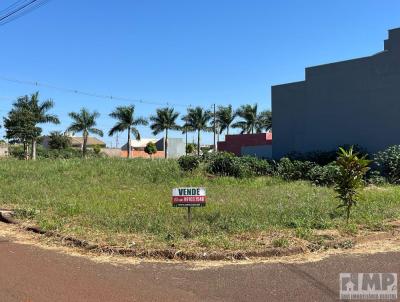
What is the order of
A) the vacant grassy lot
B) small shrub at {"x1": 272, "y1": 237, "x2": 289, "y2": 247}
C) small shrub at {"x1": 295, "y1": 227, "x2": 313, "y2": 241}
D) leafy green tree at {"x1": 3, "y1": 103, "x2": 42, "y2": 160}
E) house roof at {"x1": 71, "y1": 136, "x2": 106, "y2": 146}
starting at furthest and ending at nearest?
house roof at {"x1": 71, "y1": 136, "x2": 106, "y2": 146}
leafy green tree at {"x1": 3, "y1": 103, "x2": 42, "y2": 160}
the vacant grassy lot
small shrub at {"x1": 295, "y1": 227, "x2": 313, "y2": 241}
small shrub at {"x1": 272, "y1": 237, "x2": 289, "y2": 247}

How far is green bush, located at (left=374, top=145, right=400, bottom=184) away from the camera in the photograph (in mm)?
22609

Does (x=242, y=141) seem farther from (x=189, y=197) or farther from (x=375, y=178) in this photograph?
(x=189, y=197)

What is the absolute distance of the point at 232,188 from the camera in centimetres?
1959

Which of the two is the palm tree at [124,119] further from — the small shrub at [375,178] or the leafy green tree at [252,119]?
the small shrub at [375,178]

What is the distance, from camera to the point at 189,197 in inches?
389

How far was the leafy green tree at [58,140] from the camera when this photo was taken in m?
79.8

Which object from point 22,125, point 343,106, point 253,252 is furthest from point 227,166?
point 22,125

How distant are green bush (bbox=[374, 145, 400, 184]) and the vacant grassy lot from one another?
188 inches

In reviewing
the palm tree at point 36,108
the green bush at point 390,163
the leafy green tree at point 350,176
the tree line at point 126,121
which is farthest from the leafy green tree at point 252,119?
the leafy green tree at point 350,176

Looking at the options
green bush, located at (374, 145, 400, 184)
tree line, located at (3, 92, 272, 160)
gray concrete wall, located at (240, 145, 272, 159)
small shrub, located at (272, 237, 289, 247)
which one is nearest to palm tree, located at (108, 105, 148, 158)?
tree line, located at (3, 92, 272, 160)

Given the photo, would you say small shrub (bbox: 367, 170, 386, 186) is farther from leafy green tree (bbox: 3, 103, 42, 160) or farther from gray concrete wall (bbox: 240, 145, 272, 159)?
leafy green tree (bbox: 3, 103, 42, 160)

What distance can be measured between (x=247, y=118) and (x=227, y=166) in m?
43.7

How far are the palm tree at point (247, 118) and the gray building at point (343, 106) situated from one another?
3688 centimetres

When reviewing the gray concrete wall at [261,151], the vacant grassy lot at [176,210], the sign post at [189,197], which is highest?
the gray concrete wall at [261,151]
